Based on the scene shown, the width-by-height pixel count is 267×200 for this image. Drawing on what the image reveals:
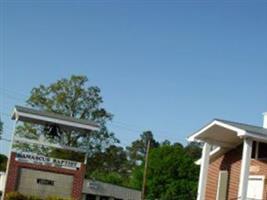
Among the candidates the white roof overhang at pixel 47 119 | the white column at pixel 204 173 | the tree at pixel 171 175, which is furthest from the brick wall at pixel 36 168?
the tree at pixel 171 175

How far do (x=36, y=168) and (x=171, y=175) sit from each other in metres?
45.7

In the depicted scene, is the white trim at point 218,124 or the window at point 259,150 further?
the window at point 259,150

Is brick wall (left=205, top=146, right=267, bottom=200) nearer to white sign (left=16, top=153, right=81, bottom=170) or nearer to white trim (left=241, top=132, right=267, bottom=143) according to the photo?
white trim (left=241, top=132, right=267, bottom=143)

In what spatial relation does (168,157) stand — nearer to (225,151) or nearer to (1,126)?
(1,126)

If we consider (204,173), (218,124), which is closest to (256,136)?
(218,124)

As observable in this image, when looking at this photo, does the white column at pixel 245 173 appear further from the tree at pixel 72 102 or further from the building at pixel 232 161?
the tree at pixel 72 102

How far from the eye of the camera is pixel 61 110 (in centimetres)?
5762

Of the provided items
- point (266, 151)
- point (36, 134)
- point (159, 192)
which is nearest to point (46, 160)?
point (266, 151)

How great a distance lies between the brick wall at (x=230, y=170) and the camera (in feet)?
90.3

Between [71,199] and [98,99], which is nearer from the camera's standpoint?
[71,199]

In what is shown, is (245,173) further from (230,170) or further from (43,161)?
(43,161)

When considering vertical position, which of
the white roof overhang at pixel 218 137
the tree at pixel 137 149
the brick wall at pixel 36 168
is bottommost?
the brick wall at pixel 36 168

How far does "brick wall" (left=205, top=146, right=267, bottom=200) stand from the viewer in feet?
90.3

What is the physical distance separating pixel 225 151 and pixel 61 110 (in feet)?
95.7
